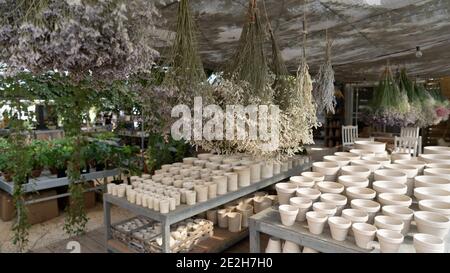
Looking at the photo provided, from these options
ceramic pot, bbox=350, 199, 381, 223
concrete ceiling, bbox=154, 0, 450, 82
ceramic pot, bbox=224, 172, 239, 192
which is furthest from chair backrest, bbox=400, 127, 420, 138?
ceramic pot, bbox=350, 199, 381, 223

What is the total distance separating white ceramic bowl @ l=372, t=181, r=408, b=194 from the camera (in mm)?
1392

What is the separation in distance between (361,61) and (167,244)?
3637 mm

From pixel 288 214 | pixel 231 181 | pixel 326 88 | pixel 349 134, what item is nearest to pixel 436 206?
pixel 288 214

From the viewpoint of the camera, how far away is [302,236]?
4.00ft

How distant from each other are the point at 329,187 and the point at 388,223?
375mm

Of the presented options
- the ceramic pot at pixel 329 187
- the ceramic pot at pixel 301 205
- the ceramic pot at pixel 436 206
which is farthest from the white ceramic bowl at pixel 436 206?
the ceramic pot at pixel 301 205

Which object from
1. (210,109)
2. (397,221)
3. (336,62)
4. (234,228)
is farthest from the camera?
(336,62)

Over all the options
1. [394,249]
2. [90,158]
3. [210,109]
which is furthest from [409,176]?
[90,158]

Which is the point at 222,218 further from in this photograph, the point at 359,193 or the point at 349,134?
the point at 349,134

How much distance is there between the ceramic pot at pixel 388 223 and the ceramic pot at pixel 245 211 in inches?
61.5

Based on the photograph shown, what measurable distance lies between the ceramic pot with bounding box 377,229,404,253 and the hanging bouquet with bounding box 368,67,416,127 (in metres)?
2.73

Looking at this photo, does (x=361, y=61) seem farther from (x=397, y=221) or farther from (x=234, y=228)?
(x=397, y=221)

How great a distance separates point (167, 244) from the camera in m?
1.78

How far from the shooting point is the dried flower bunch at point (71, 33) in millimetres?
811
